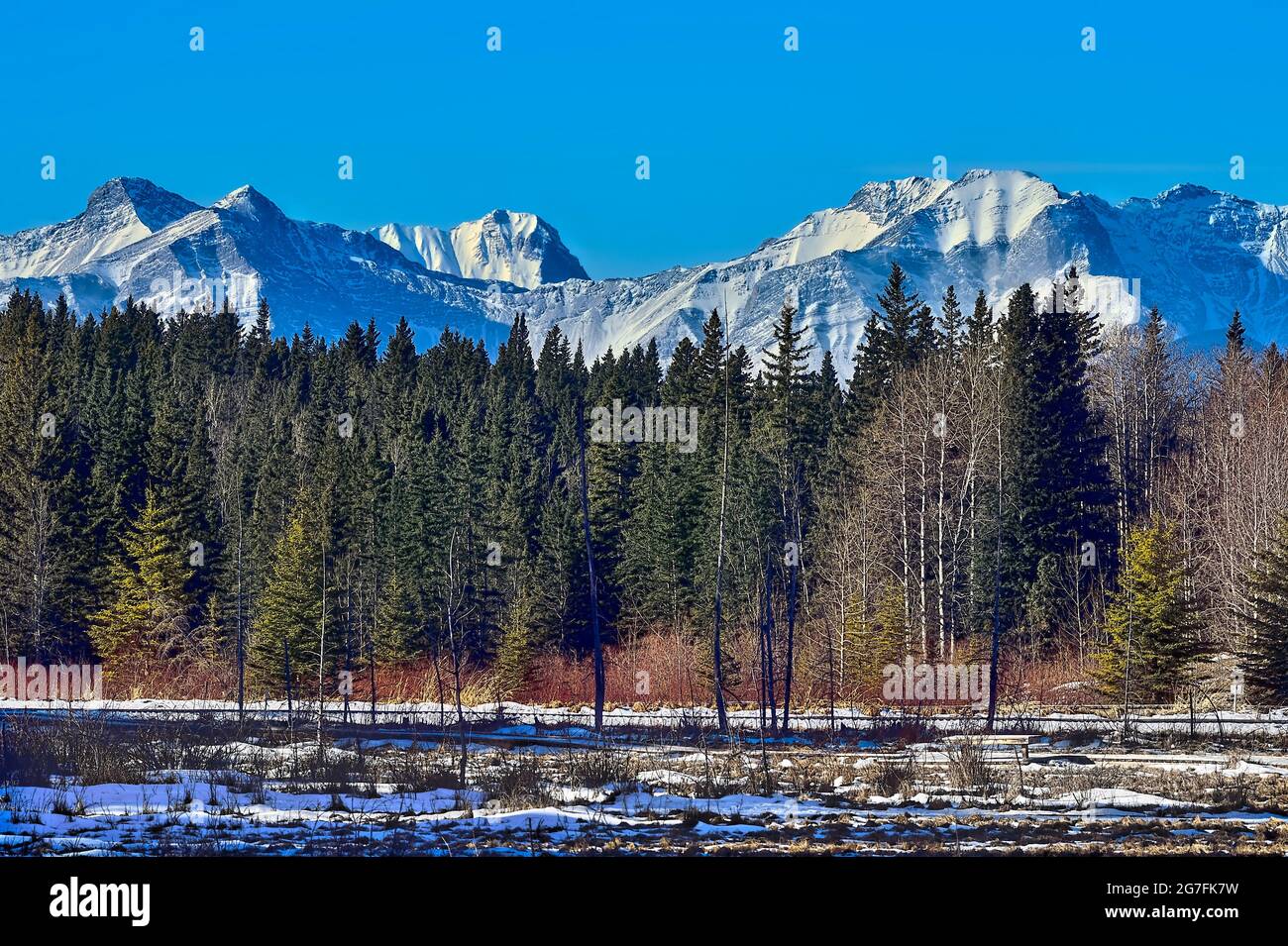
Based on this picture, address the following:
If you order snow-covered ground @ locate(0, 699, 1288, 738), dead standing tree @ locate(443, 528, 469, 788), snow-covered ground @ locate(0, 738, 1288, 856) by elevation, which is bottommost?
snow-covered ground @ locate(0, 699, 1288, 738)

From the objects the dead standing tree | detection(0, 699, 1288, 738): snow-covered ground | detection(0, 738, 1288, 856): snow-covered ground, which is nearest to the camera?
detection(0, 738, 1288, 856): snow-covered ground

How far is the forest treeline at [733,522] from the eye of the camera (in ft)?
142

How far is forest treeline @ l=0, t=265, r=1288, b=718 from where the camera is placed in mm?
43281

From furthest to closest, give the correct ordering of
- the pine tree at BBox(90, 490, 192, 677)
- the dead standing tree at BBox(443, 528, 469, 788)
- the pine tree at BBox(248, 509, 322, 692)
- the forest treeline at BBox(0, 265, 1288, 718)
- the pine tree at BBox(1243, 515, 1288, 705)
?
the pine tree at BBox(90, 490, 192, 677), the pine tree at BBox(248, 509, 322, 692), the forest treeline at BBox(0, 265, 1288, 718), the dead standing tree at BBox(443, 528, 469, 788), the pine tree at BBox(1243, 515, 1288, 705)

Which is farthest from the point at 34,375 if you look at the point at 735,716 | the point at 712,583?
the point at 735,716

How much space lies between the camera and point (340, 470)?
73312 mm

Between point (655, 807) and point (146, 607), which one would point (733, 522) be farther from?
point (655, 807)

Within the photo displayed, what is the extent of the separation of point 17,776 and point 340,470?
181 feet

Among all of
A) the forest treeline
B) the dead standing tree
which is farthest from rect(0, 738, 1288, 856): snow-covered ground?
the forest treeline

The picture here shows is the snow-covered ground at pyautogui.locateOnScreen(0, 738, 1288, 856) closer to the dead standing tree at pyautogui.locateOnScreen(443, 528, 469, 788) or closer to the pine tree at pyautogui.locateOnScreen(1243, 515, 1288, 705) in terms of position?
the pine tree at pyautogui.locateOnScreen(1243, 515, 1288, 705)

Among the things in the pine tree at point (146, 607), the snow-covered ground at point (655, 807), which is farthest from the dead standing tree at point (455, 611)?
the pine tree at point (146, 607)

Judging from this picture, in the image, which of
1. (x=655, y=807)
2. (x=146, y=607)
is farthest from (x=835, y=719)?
(x=146, y=607)

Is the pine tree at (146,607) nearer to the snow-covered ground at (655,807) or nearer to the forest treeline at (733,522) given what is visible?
the forest treeline at (733,522)

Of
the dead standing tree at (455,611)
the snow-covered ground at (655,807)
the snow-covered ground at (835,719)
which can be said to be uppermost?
the dead standing tree at (455,611)
